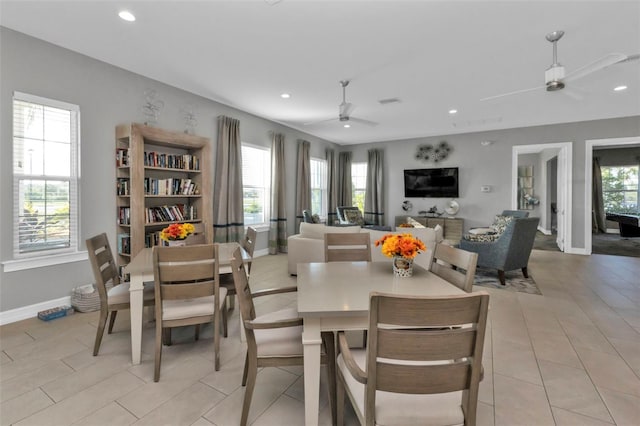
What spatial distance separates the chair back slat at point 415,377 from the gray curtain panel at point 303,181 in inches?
236

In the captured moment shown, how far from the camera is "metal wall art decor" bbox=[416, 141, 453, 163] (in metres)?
7.74

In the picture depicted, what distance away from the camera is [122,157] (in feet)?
12.1

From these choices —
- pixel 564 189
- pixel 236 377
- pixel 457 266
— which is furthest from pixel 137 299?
pixel 564 189

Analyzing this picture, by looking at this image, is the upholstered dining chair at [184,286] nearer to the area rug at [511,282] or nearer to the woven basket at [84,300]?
the woven basket at [84,300]

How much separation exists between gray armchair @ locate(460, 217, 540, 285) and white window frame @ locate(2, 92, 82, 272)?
513cm

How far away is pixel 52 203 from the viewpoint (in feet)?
10.6

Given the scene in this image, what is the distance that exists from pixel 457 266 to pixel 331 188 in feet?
22.0

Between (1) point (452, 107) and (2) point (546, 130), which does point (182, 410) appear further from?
(2) point (546, 130)

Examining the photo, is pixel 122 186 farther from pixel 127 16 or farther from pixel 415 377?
pixel 415 377

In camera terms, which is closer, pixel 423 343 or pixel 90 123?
pixel 423 343

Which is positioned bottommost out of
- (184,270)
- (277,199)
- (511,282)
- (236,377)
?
(236,377)

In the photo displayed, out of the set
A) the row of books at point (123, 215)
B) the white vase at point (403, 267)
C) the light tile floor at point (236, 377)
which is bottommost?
the light tile floor at point (236, 377)

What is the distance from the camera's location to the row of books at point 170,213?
12.8 feet

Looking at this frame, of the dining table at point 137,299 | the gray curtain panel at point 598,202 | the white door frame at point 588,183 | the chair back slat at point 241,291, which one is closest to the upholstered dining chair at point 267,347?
the chair back slat at point 241,291
